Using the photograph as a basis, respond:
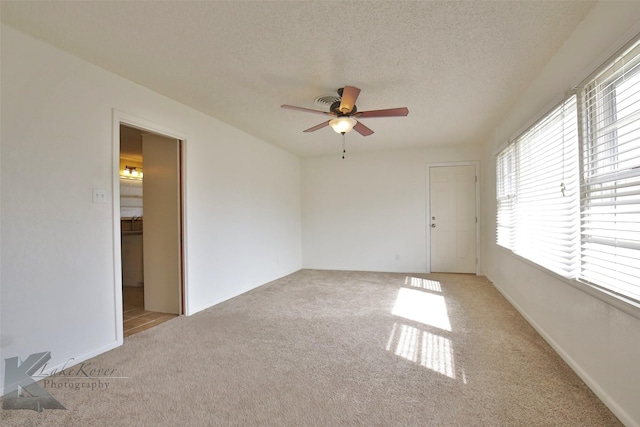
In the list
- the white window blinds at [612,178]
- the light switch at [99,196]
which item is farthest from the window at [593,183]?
the light switch at [99,196]

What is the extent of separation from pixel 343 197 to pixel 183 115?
11.7 feet

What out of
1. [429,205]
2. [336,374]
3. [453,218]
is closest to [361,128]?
[336,374]

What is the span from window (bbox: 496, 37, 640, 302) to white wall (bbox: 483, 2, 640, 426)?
0.12 m

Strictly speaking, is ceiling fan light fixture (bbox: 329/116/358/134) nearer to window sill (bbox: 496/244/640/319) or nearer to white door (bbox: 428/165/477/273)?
window sill (bbox: 496/244/640/319)

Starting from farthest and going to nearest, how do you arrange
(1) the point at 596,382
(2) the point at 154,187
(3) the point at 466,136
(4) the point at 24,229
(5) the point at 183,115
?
(3) the point at 466,136
(2) the point at 154,187
(5) the point at 183,115
(4) the point at 24,229
(1) the point at 596,382

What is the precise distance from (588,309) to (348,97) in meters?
2.32

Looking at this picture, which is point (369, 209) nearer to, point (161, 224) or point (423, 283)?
point (423, 283)

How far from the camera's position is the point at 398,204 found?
5.89 metres

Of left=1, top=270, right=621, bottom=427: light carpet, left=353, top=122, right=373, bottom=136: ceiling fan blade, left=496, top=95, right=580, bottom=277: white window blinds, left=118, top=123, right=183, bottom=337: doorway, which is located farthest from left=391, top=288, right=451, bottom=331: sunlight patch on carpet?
left=118, top=123, right=183, bottom=337: doorway

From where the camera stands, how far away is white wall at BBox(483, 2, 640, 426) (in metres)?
1.57

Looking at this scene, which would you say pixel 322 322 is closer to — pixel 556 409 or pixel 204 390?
pixel 204 390

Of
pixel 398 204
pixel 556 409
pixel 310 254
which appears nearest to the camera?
pixel 556 409

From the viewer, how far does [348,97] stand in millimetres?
2602

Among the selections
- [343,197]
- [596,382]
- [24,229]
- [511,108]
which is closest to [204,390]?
[24,229]
